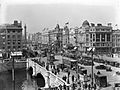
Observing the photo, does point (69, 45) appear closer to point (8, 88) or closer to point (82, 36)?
point (82, 36)

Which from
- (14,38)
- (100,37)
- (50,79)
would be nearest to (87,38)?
(100,37)

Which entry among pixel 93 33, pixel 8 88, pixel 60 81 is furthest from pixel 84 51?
pixel 60 81

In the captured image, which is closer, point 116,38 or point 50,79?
point 50,79

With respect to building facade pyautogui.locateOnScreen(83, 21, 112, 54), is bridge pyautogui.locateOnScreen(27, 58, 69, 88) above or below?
below

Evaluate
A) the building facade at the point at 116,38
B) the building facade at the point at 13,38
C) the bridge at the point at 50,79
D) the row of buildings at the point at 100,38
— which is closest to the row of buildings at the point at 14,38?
the building facade at the point at 13,38

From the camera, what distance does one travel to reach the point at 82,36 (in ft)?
62.1

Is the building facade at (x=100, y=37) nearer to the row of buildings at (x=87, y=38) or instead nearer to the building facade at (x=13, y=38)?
the row of buildings at (x=87, y=38)

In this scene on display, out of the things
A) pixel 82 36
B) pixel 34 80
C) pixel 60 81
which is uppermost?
pixel 82 36

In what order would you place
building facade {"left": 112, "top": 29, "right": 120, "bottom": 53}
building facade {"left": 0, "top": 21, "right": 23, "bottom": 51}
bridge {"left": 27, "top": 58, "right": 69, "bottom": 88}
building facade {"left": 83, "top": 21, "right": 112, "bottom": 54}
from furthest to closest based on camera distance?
building facade {"left": 112, "top": 29, "right": 120, "bottom": 53} → building facade {"left": 83, "top": 21, "right": 112, "bottom": 54} → building facade {"left": 0, "top": 21, "right": 23, "bottom": 51} → bridge {"left": 27, "top": 58, "right": 69, "bottom": 88}

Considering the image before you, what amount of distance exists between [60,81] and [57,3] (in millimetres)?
3003

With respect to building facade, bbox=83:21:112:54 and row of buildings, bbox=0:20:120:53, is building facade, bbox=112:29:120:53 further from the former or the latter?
building facade, bbox=83:21:112:54

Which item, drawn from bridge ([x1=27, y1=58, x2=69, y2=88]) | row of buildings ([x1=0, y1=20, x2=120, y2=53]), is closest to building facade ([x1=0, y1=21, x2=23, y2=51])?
row of buildings ([x1=0, y1=20, x2=120, y2=53])

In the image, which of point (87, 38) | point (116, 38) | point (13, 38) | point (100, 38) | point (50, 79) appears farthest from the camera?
point (87, 38)

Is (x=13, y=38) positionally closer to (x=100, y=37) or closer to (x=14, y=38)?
(x=14, y=38)
